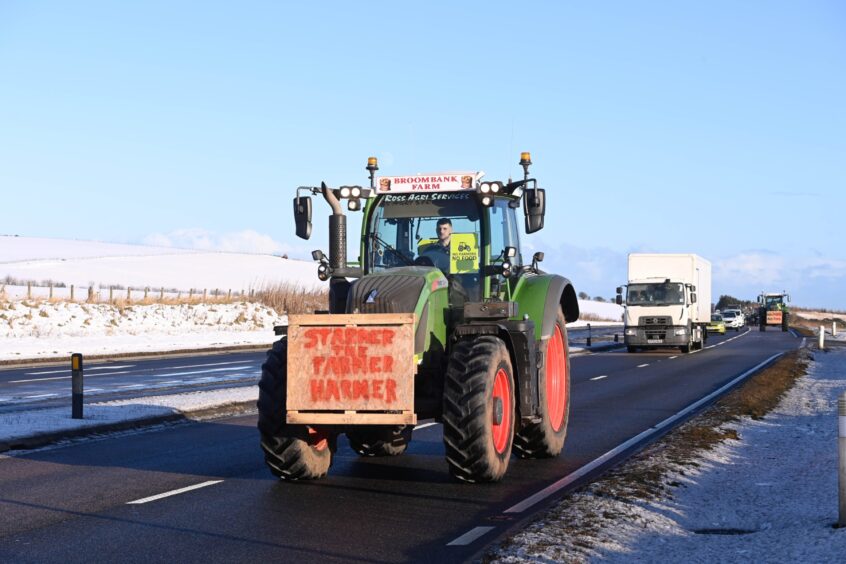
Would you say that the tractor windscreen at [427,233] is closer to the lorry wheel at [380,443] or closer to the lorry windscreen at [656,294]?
the lorry wheel at [380,443]

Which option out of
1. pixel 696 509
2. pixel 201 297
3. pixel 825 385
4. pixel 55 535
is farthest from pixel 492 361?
pixel 201 297

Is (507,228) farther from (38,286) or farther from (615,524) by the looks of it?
(38,286)

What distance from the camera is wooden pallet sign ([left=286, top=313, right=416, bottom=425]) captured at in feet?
34.0

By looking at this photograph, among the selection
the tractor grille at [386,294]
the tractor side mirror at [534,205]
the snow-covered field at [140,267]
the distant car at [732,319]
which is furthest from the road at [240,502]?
the distant car at [732,319]

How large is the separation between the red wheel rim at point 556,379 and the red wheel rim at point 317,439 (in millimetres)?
2882

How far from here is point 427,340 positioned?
11.2 m

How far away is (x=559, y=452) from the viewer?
43.8ft

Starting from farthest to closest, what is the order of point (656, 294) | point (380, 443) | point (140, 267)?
point (140, 267) → point (656, 294) → point (380, 443)

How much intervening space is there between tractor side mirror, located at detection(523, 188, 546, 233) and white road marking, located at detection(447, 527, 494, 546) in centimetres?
428

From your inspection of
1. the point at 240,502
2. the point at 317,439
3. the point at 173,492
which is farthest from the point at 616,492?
the point at 173,492

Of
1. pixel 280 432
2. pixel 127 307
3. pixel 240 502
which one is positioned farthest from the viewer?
pixel 127 307

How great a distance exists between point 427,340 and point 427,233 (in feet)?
5.54

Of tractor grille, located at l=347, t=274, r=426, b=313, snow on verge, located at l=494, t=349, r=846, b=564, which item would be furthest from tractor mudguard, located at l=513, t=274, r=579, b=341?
snow on verge, located at l=494, t=349, r=846, b=564

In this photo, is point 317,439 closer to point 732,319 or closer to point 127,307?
point 127,307
